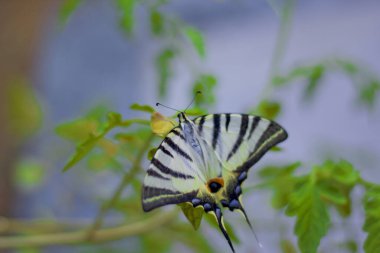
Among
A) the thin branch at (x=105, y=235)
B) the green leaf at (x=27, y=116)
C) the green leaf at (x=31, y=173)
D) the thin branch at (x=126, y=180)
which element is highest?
the thin branch at (x=126, y=180)

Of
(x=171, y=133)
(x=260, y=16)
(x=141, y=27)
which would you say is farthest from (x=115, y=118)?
(x=141, y=27)

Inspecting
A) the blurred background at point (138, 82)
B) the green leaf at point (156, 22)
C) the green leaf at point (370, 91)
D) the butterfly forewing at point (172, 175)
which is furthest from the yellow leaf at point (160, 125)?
the blurred background at point (138, 82)

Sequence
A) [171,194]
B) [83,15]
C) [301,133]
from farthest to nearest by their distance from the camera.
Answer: [83,15] → [301,133] → [171,194]

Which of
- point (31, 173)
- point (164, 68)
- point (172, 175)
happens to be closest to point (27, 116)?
point (31, 173)

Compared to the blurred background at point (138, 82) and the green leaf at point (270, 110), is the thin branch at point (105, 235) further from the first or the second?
the blurred background at point (138, 82)

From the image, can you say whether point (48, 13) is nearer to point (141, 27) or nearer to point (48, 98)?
point (48, 98)

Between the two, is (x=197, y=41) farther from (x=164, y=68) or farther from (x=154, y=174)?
(x=154, y=174)
